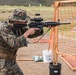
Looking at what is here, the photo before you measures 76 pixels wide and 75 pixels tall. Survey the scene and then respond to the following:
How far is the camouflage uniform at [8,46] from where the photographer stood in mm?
5023

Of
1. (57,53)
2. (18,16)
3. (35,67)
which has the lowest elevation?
(35,67)

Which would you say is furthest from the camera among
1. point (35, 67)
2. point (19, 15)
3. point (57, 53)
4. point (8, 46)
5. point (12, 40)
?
point (35, 67)

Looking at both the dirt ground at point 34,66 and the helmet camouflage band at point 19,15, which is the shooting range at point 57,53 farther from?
the helmet camouflage band at point 19,15

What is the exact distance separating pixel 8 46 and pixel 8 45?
5 centimetres

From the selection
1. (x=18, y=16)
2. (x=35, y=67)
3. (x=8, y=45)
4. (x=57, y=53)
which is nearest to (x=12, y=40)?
(x=8, y=45)

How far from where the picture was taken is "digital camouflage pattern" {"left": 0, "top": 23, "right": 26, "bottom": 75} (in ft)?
16.5

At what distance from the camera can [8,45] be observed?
521cm

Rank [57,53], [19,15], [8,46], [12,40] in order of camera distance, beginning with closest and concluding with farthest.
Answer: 1. [12,40]
2. [19,15]
3. [8,46]
4. [57,53]

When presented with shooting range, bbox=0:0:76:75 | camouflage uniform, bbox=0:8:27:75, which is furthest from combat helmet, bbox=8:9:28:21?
shooting range, bbox=0:0:76:75

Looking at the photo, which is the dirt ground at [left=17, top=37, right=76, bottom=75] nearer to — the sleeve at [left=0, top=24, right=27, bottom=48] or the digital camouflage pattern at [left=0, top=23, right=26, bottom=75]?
the digital camouflage pattern at [left=0, top=23, right=26, bottom=75]

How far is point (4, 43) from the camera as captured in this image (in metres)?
5.19

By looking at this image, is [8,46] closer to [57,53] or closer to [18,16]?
[18,16]

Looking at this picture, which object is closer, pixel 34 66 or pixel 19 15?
pixel 19 15

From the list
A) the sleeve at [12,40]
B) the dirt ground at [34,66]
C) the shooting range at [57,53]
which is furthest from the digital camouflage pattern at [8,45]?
the dirt ground at [34,66]
